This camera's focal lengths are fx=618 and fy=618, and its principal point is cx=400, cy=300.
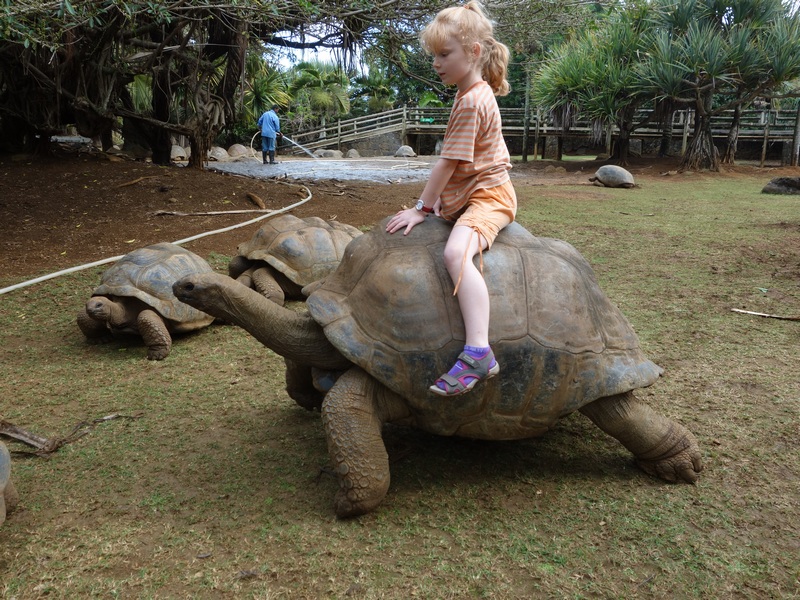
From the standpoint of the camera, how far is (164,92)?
35.0ft

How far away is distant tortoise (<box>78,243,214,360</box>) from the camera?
4188 mm

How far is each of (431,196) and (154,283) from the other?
256 centimetres

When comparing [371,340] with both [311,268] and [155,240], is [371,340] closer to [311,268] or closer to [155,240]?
[311,268]

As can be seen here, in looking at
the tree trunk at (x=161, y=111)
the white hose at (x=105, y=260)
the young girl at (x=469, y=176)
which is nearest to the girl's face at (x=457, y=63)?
the young girl at (x=469, y=176)

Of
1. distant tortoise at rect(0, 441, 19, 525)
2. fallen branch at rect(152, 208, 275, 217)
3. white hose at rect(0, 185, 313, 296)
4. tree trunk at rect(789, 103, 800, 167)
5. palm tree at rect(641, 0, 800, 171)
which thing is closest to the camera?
distant tortoise at rect(0, 441, 19, 525)

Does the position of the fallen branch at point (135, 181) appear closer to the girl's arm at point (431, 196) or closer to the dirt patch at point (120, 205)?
the dirt patch at point (120, 205)

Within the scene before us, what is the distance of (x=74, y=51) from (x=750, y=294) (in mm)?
8949

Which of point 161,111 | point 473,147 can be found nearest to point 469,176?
point 473,147

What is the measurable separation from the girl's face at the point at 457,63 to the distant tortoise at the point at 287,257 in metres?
3.00

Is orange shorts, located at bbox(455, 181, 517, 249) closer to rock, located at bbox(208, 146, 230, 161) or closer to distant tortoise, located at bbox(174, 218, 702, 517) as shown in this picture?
distant tortoise, located at bbox(174, 218, 702, 517)

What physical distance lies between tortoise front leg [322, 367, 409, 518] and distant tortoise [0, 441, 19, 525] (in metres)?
1.13

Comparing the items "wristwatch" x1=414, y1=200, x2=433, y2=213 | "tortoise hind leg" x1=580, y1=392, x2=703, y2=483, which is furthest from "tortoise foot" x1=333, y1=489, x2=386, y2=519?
"wristwatch" x1=414, y1=200, x2=433, y2=213

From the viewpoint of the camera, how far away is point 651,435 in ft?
8.31

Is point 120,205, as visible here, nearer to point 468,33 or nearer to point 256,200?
point 256,200
